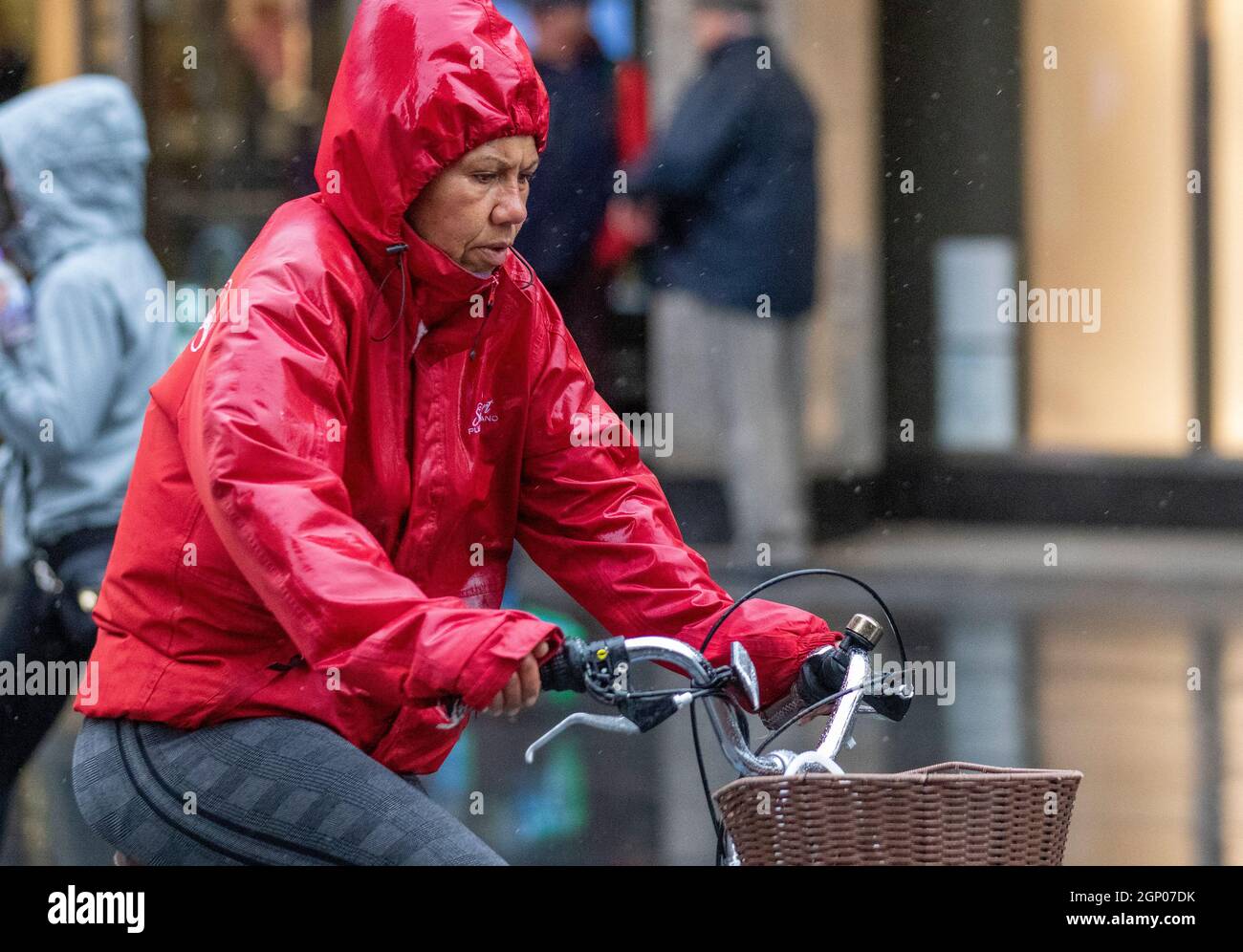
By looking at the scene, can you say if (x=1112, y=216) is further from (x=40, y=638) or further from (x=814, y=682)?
(x=814, y=682)

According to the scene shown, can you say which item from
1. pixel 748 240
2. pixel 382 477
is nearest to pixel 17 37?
pixel 748 240

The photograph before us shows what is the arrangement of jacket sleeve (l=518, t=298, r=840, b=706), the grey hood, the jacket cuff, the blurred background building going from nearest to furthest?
the jacket cuff
jacket sleeve (l=518, t=298, r=840, b=706)
the grey hood
the blurred background building

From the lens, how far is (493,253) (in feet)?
9.39

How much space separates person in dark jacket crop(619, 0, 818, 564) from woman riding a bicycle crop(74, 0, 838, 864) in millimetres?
5834

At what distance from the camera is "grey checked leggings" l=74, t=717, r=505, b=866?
105 inches

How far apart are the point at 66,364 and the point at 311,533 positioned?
2374mm

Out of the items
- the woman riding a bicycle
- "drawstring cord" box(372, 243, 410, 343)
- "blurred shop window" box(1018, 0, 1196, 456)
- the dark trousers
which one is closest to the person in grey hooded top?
the dark trousers

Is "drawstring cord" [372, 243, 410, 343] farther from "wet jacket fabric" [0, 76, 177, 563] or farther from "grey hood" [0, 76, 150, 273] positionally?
"grey hood" [0, 76, 150, 273]

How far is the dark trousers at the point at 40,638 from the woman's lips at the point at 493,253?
6.47ft

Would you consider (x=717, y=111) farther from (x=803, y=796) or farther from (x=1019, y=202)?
(x=803, y=796)

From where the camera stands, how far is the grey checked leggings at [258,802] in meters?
2.66

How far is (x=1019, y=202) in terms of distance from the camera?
10.7 m
